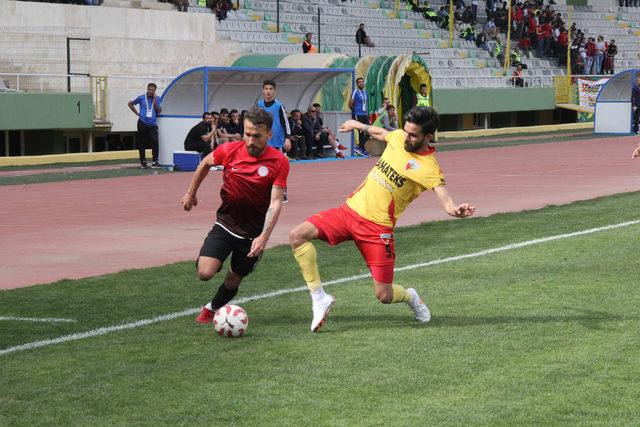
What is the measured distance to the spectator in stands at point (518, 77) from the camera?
49.2 m

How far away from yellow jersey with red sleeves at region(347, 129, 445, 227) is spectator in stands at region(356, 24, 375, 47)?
114 feet

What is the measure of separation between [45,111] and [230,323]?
75.0ft

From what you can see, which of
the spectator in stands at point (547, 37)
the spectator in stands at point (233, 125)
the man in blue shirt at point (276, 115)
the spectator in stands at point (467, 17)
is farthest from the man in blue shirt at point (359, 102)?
the spectator in stands at point (547, 37)

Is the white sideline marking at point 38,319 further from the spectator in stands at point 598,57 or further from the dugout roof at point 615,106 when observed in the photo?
the spectator in stands at point 598,57

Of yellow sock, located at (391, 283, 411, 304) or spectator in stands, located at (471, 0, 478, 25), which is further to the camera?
spectator in stands, located at (471, 0, 478, 25)

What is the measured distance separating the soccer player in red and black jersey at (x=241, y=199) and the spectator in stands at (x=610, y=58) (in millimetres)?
48031

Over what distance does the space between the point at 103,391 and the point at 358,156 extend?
2554 centimetres

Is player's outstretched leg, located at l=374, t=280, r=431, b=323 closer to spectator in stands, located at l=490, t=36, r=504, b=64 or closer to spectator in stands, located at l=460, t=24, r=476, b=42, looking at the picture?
spectator in stands, located at l=460, t=24, r=476, b=42

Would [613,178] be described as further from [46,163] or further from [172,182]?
[46,163]

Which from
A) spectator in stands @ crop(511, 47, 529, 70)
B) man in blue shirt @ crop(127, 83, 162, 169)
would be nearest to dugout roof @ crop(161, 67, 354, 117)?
man in blue shirt @ crop(127, 83, 162, 169)

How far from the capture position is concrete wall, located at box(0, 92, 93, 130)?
97.8ft

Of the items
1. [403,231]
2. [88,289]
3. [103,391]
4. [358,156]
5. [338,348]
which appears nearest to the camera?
[103,391]

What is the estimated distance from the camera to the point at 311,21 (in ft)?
151

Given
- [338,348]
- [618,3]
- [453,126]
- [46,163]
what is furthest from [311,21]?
[338,348]
